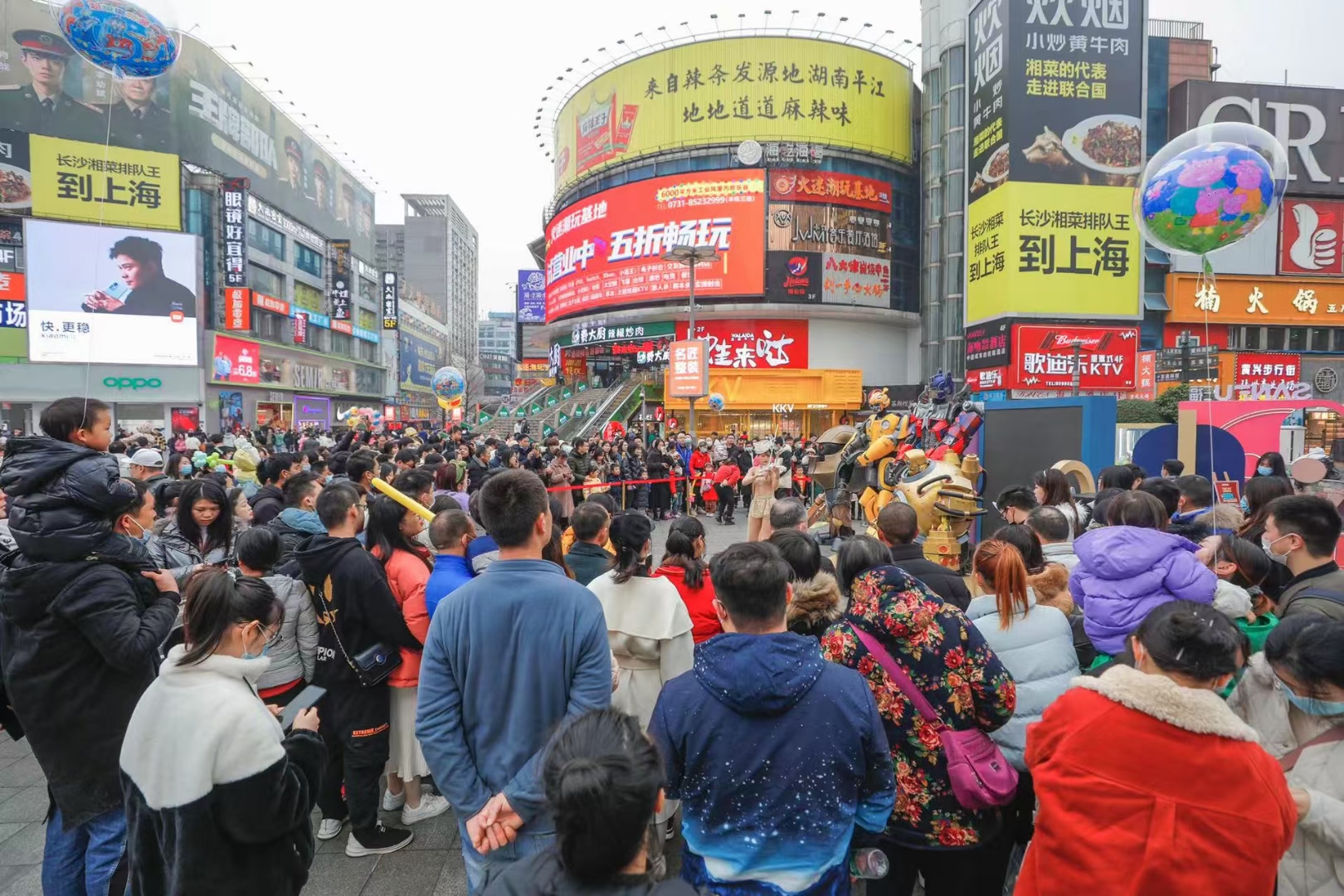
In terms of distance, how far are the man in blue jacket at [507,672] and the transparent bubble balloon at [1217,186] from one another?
541 cm

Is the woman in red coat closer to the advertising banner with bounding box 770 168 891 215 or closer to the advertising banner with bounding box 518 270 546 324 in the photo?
the advertising banner with bounding box 770 168 891 215

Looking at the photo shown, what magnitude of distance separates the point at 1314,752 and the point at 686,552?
2.39m

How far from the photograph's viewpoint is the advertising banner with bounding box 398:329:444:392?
210ft

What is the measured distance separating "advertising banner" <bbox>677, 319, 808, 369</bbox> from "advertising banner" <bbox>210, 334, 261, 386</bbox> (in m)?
22.1

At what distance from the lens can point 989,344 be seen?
24578mm

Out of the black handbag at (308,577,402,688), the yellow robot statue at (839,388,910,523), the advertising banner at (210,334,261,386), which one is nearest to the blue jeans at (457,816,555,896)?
the black handbag at (308,577,402,688)

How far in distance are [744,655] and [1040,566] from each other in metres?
2.11

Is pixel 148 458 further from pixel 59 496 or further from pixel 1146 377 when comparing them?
pixel 1146 377

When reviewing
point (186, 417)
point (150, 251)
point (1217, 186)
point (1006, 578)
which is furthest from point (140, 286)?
point (1006, 578)

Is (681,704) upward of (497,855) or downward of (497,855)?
upward

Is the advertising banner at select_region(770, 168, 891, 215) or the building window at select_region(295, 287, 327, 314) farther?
the building window at select_region(295, 287, 327, 314)

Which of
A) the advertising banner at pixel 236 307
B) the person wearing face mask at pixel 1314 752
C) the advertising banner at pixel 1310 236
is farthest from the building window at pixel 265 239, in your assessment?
the advertising banner at pixel 1310 236

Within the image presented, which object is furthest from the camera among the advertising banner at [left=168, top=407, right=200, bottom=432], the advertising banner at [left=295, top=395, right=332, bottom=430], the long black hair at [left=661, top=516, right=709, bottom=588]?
the advertising banner at [left=295, top=395, right=332, bottom=430]

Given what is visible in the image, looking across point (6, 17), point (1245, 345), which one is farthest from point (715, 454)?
point (6, 17)
